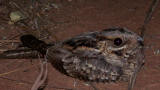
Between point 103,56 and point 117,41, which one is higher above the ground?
point 117,41

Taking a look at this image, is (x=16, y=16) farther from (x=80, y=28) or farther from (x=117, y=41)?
(x=117, y=41)

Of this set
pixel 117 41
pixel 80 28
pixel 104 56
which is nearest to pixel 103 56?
pixel 104 56

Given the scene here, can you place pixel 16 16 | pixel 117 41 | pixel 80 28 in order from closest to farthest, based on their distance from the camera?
pixel 117 41 < pixel 80 28 < pixel 16 16

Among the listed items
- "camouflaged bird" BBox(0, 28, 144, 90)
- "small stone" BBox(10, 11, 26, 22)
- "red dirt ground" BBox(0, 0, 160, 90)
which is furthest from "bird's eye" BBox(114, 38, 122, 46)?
"small stone" BBox(10, 11, 26, 22)

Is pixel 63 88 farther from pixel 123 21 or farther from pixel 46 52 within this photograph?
pixel 123 21

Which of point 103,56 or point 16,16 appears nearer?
point 103,56

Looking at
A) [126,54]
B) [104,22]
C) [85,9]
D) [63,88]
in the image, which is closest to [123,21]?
[104,22]
